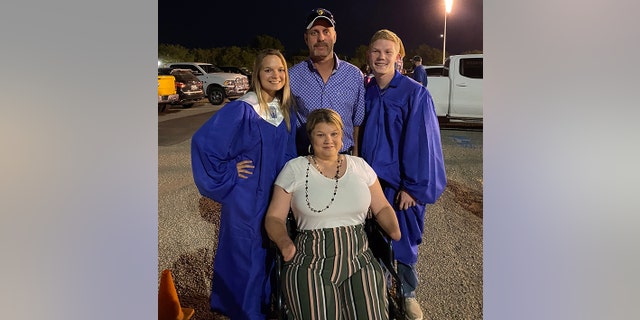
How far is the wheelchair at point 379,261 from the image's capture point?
2538 millimetres

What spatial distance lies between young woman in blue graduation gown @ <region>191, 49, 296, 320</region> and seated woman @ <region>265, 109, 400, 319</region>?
11cm

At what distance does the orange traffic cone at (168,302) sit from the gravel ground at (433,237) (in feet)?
0.13

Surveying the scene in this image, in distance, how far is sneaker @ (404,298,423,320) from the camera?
115 inches

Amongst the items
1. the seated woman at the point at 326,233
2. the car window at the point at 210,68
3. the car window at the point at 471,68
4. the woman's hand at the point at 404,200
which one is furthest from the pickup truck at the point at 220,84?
the car window at the point at 471,68

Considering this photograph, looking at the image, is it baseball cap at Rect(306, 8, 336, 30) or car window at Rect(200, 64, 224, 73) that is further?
car window at Rect(200, 64, 224, 73)

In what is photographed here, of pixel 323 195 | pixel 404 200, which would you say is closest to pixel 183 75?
pixel 323 195

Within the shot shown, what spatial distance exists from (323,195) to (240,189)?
1.15ft

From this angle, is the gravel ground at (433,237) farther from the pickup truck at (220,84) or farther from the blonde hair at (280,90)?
the blonde hair at (280,90)

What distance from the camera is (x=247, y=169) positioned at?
2.69m

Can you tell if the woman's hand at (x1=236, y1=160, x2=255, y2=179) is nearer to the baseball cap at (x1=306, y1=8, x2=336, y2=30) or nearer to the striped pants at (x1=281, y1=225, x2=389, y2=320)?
the striped pants at (x1=281, y1=225, x2=389, y2=320)

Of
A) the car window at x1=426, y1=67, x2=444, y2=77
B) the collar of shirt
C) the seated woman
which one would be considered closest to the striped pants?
the seated woman
